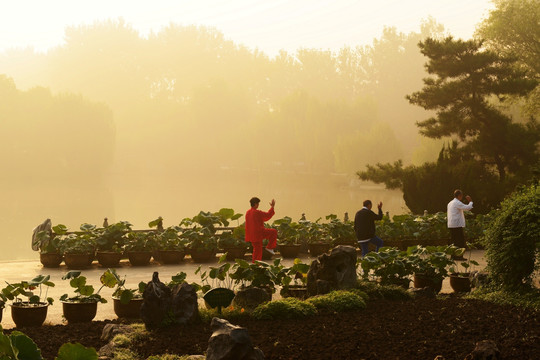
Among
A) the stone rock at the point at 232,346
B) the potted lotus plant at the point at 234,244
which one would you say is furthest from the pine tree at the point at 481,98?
the stone rock at the point at 232,346

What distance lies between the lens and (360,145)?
6322 centimetres

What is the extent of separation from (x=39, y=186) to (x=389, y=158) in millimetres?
34311

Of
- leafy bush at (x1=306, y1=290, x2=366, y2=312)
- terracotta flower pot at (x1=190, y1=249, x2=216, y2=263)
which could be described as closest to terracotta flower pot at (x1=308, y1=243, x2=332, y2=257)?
terracotta flower pot at (x1=190, y1=249, x2=216, y2=263)

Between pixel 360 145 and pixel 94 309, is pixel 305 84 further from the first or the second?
pixel 94 309

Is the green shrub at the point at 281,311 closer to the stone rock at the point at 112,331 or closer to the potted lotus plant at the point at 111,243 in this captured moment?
the stone rock at the point at 112,331

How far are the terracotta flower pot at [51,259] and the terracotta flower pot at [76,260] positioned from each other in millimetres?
227

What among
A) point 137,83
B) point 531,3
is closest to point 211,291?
point 531,3

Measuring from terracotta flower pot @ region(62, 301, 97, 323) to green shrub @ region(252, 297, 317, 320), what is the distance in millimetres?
2210

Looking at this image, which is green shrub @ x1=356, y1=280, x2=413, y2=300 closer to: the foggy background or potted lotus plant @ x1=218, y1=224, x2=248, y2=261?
potted lotus plant @ x1=218, y1=224, x2=248, y2=261

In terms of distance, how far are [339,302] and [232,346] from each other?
12.2 ft

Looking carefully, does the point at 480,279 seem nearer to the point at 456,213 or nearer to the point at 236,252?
the point at 456,213

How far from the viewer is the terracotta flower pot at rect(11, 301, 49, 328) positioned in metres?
9.35

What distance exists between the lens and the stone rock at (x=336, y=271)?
10.8 metres

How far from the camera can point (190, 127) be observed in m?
101
